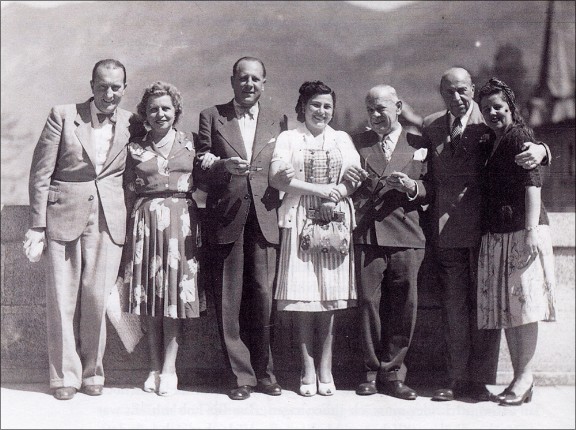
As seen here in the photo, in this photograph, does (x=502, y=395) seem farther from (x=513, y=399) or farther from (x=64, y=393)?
(x=64, y=393)

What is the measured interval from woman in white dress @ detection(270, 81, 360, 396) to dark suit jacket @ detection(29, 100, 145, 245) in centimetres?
100

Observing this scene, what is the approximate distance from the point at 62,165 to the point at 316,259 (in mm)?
1667

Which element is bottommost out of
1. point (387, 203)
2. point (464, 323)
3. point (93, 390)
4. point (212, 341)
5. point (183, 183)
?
point (93, 390)

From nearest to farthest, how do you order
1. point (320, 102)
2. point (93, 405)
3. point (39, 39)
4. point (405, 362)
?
point (93, 405), point (320, 102), point (405, 362), point (39, 39)

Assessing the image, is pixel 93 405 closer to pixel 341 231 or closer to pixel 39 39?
pixel 341 231

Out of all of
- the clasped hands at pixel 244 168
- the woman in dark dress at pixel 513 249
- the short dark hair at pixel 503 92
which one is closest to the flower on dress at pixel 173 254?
the clasped hands at pixel 244 168

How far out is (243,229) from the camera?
147 inches

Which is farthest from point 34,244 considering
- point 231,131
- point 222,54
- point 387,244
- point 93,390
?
point 222,54

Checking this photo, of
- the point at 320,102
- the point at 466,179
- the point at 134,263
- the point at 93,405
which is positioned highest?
the point at 320,102

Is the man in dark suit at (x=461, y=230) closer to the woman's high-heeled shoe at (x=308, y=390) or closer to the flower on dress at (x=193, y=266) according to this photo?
the woman's high-heeled shoe at (x=308, y=390)

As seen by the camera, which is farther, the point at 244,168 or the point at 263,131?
the point at 263,131

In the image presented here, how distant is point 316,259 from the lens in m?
3.75

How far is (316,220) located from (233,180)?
56 cm

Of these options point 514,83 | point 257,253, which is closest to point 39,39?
point 514,83
